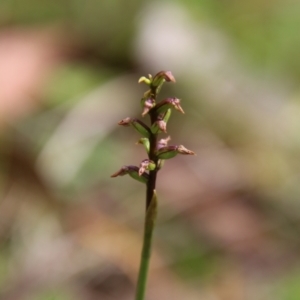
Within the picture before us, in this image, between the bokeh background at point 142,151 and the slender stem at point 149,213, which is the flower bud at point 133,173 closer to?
the slender stem at point 149,213

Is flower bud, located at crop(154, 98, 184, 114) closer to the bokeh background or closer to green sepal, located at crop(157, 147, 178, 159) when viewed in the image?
green sepal, located at crop(157, 147, 178, 159)

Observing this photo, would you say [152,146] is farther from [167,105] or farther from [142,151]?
[142,151]

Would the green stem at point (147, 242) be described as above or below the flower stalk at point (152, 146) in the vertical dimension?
below

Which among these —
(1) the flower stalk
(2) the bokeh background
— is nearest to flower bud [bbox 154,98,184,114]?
(1) the flower stalk

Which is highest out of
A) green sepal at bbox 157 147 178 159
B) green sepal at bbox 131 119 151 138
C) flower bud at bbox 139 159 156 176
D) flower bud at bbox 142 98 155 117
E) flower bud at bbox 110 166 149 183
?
flower bud at bbox 142 98 155 117

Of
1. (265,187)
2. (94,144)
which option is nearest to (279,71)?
(265,187)

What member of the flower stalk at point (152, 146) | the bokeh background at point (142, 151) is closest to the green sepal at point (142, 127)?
the flower stalk at point (152, 146)

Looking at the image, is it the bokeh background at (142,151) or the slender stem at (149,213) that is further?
the bokeh background at (142,151)

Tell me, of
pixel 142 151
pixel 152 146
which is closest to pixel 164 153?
pixel 152 146
